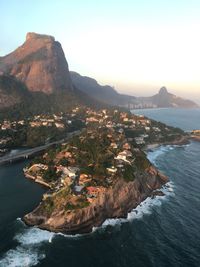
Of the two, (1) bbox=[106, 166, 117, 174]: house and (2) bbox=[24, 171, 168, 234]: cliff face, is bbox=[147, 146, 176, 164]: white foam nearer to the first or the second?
(1) bbox=[106, 166, 117, 174]: house

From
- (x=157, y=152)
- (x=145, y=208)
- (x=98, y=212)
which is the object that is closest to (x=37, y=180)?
(x=98, y=212)

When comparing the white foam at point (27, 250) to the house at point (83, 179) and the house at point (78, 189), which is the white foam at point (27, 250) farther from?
the house at point (83, 179)

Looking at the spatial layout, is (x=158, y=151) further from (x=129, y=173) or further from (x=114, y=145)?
(x=129, y=173)

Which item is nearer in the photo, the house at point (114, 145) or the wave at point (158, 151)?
the house at point (114, 145)

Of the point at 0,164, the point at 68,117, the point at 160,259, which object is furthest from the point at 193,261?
the point at 68,117

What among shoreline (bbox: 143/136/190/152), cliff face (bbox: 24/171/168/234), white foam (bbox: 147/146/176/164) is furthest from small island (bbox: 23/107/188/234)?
shoreline (bbox: 143/136/190/152)

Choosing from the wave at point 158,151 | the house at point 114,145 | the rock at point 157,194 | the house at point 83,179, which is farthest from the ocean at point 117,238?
the wave at point 158,151

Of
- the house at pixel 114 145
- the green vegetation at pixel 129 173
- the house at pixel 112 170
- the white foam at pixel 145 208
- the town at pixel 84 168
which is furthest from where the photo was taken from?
the house at pixel 114 145
